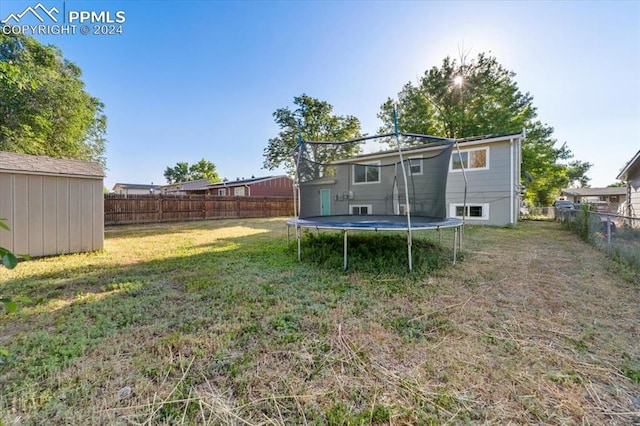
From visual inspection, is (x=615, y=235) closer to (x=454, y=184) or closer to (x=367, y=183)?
(x=367, y=183)

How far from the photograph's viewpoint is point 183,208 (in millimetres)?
13125

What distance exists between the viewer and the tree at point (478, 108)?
1549cm

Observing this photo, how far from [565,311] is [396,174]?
12.0 ft

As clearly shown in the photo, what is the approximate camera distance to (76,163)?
507 cm

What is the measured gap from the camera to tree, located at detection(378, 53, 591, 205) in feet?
50.8

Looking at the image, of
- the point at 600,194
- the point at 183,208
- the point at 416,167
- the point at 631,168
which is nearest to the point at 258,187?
the point at 183,208

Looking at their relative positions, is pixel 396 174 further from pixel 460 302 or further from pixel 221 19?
pixel 221 19

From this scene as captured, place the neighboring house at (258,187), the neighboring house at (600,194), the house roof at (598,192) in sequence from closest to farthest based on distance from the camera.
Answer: the neighboring house at (258,187), the neighboring house at (600,194), the house roof at (598,192)

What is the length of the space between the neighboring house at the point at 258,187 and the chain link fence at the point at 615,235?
17.9 meters

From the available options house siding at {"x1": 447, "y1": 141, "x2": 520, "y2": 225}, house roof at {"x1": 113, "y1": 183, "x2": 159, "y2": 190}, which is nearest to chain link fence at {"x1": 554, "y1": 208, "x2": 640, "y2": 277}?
house siding at {"x1": 447, "y1": 141, "x2": 520, "y2": 225}

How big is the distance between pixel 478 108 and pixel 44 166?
777 inches

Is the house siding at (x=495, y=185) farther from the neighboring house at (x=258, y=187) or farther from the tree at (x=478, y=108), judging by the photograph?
the neighboring house at (x=258, y=187)

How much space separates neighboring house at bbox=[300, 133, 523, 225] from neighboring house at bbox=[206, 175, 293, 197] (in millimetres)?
11597

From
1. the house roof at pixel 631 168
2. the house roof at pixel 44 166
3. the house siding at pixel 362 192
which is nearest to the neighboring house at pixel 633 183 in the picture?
the house roof at pixel 631 168
